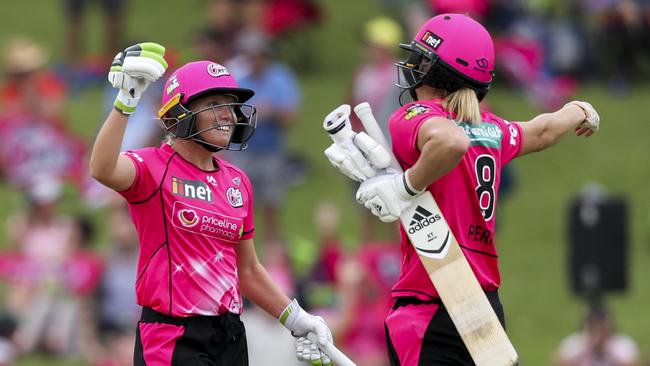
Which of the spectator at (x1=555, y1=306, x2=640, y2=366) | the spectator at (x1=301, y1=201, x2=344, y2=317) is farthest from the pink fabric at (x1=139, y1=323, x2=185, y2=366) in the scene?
the spectator at (x1=555, y1=306, x2=640, y2=366)

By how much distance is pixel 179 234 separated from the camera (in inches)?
244

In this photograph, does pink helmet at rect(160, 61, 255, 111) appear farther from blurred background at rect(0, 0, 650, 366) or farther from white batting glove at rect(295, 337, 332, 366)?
blurred background at rect(0, 0, 650, 366)

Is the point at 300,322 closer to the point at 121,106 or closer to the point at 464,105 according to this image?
the point at 464,105

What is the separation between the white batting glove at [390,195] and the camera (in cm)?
616

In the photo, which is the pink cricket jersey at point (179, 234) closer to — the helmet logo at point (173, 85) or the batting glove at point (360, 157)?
the helmet logo at point (173, 85)

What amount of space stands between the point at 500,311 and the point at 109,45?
43.2 ft

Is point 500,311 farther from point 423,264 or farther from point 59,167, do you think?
point 59,167

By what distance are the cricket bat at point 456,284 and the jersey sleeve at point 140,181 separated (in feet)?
3.59

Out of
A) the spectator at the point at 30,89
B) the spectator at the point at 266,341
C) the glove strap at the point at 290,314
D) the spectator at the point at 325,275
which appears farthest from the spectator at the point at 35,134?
the glove strap at the point at 290,314

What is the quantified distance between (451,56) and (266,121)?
679 cm

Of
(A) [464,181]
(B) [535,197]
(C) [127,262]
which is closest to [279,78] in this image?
(C) [127,262]

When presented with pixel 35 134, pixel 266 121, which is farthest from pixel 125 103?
pixel 35 134

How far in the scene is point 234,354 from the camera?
21.0ft

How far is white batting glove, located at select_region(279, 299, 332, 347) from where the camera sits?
6609 millimetres
